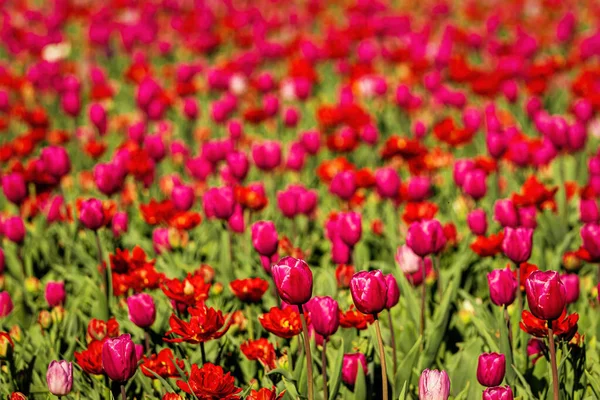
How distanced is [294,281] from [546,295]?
0.64m

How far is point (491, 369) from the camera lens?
2309mm

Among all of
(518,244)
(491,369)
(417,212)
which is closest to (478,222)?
(417,212)

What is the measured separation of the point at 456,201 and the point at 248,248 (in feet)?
4.08

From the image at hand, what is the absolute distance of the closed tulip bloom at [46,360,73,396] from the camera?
7.86ft

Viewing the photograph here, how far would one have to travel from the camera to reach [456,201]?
4367mm

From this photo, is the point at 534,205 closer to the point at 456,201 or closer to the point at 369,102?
the point at 456,201

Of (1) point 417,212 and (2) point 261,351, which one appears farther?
(1) point 417,212

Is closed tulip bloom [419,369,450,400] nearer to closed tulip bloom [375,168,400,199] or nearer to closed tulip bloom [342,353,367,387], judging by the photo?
closed tulip bloom [342,353,367,387]

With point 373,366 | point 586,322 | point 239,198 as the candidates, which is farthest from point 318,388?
point 239,198

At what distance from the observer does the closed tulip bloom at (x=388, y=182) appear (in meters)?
3.77

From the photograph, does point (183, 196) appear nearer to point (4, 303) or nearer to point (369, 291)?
point (4, 303)

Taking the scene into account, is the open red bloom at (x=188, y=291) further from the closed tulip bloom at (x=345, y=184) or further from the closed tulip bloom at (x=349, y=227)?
the closed tulip bloom at (x=345, y=184)

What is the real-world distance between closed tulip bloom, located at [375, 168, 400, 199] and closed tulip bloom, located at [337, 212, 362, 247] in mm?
724

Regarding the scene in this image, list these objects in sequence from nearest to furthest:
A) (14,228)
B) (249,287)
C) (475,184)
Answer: (249,287) < (14,228) < (475,184)
